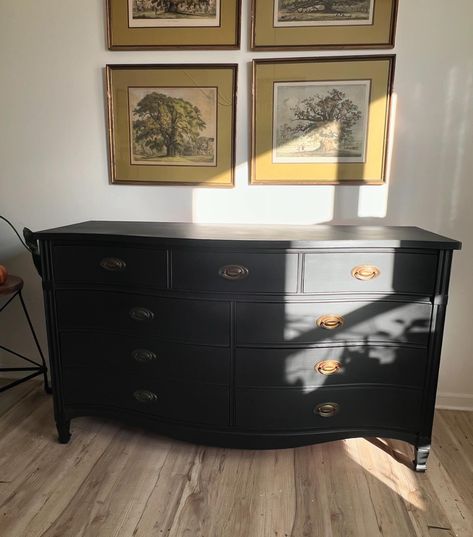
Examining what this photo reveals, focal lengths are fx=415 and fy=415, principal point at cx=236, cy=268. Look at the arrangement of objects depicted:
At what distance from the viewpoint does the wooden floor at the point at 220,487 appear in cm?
142

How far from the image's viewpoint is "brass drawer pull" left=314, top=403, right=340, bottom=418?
5.41 feet

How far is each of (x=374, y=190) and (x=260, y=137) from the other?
604mm

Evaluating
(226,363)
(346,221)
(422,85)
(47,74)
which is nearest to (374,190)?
(346,221)

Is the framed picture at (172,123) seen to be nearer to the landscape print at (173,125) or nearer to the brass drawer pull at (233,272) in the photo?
the landscape print at (173,125)

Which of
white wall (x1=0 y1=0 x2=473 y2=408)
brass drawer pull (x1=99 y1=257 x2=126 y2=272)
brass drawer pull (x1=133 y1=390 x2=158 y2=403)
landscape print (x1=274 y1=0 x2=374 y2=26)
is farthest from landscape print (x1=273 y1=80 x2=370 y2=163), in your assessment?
brass drawer pull (x1=133 y1=390 x2=158 y2=403)

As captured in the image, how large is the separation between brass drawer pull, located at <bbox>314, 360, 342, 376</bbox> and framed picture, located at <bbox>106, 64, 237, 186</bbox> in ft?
3.22

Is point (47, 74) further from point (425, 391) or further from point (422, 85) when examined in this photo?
point (425, 391)

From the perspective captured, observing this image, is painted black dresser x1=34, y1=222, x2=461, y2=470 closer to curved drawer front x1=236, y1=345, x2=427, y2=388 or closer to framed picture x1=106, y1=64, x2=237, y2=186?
curved drawer front x1=236, y1=345, x2=427, y2=388

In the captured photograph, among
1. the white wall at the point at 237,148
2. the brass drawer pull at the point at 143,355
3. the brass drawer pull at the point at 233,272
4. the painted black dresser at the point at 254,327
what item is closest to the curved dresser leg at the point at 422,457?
the painted black dresser at the point at 254,327

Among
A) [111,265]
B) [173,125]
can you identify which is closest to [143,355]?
[111,265]

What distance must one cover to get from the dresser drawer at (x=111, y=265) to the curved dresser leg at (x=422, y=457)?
1224mm

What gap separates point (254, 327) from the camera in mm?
1577

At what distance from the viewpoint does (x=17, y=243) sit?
2.28m

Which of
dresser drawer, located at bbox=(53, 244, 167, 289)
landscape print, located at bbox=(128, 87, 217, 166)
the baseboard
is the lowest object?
the baseboard
